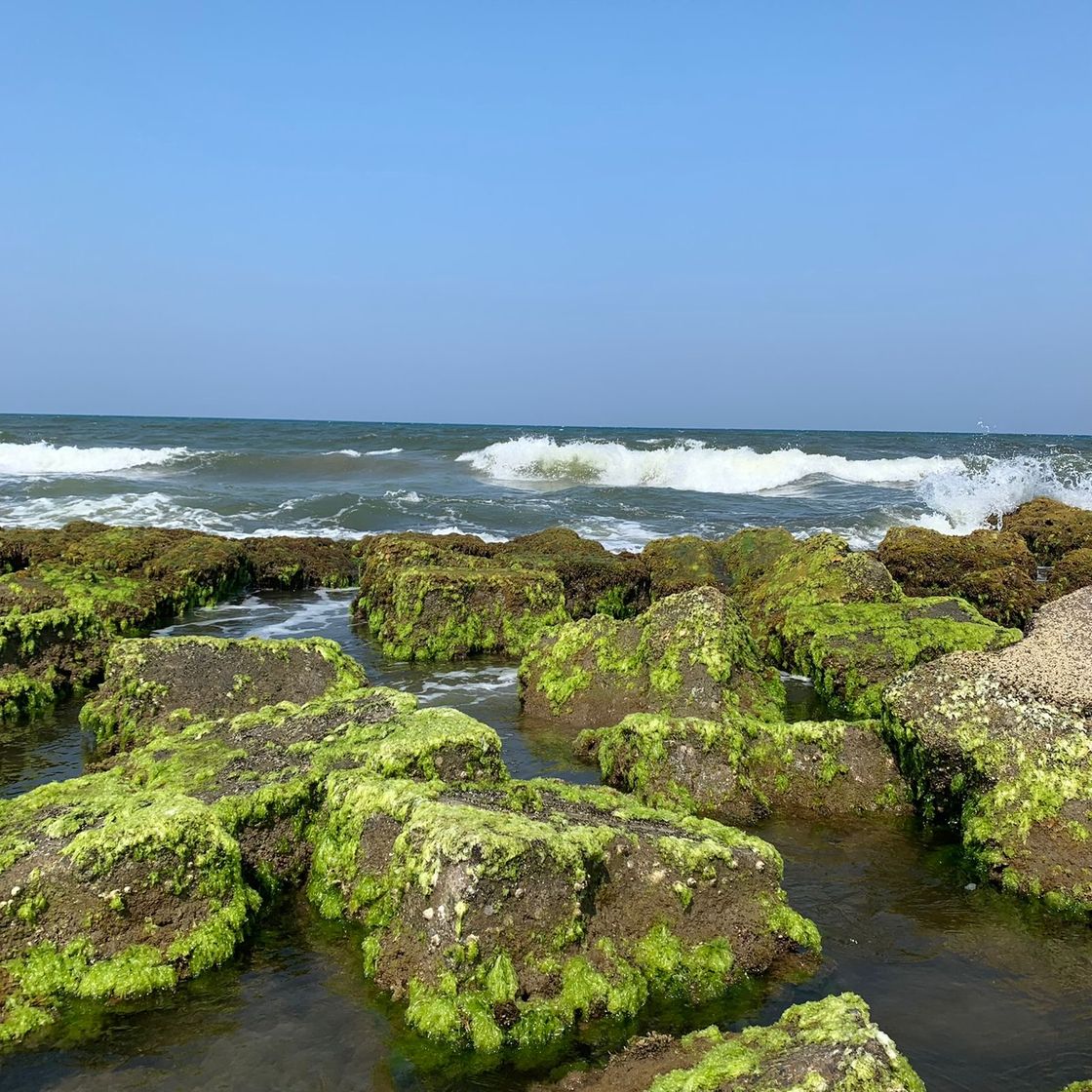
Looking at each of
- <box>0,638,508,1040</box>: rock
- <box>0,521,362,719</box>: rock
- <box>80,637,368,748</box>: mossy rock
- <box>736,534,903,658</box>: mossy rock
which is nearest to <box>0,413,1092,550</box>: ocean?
<box>0,521,362,719</box>: rock

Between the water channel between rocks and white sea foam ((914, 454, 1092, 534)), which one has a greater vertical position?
white sea foam ((914, 454, 1092, 534))

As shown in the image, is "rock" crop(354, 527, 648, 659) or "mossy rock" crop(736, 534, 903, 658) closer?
"mossy rock" crop(736, 534, 903, 658)

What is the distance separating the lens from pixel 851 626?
29.2ft

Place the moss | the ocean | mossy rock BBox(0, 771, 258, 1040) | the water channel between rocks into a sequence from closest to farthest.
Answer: the moss, the water channel between rocks, mossy rock BBox(0, 771, 258, 1040), the ocean

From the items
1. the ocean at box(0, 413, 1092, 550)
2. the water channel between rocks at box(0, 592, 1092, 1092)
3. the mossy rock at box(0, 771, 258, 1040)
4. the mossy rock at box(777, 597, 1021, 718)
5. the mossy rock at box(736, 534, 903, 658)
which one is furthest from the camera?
the ocean at box(0, 413, 1092, 550)

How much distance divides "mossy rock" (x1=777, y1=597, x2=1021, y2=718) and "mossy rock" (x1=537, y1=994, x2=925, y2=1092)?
193 inches

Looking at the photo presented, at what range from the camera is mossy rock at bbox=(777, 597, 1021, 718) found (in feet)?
27.1

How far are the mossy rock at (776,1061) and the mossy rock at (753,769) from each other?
2.56m

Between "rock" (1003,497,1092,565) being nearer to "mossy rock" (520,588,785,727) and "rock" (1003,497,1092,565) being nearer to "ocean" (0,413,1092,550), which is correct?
"ocean" (0,413,1092,550)

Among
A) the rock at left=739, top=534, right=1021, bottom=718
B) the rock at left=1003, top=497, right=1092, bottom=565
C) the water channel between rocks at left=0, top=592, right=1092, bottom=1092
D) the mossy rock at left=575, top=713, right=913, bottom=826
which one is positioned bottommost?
the water channel between rocks at left=0, top=592, right=1092, bottom=1092

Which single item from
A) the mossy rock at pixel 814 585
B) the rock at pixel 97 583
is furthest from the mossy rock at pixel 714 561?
the rock at pixel 97 583

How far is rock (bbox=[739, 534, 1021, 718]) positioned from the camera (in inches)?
328

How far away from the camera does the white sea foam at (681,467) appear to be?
37562 mm

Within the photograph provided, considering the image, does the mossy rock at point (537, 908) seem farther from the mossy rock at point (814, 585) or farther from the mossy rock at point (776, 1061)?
the mossy rock at point (814, 585)
